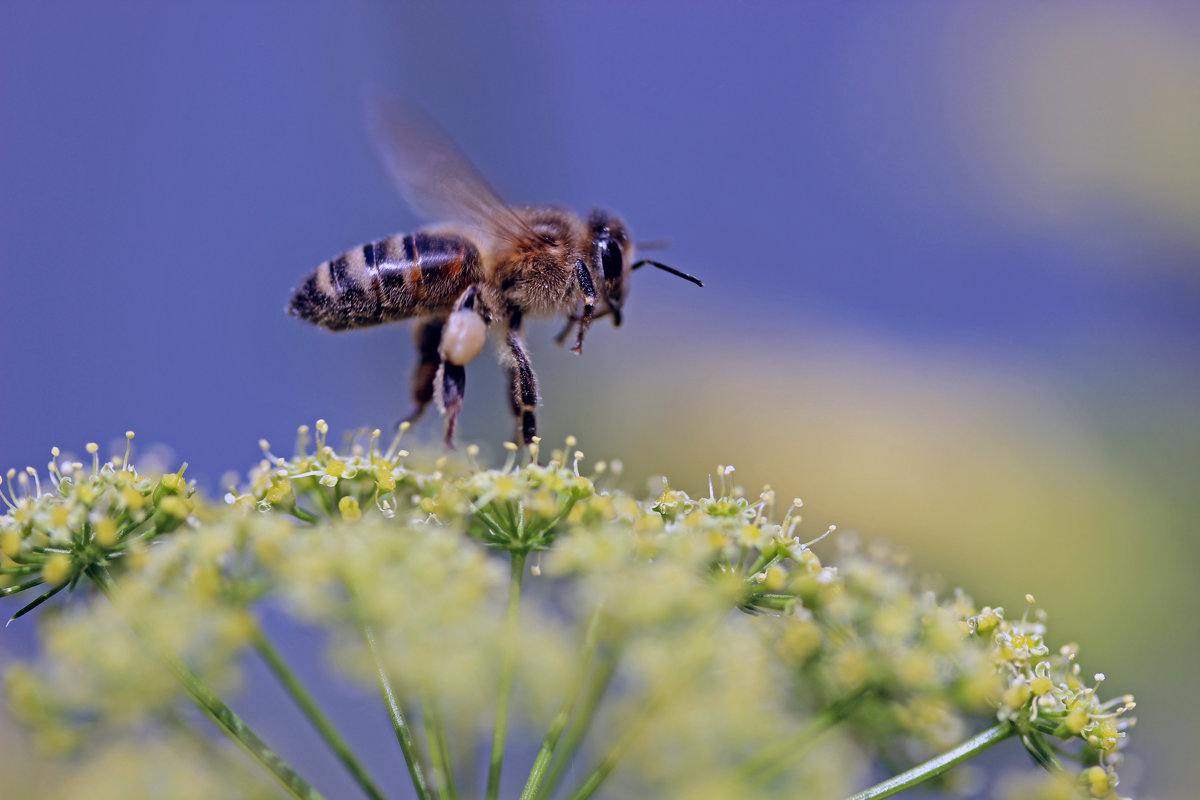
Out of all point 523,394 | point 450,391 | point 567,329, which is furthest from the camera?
point 567,329

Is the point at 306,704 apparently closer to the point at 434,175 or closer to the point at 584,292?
the point at 584,292

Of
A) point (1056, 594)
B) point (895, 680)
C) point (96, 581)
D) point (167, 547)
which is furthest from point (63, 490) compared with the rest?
point (1056, 594)

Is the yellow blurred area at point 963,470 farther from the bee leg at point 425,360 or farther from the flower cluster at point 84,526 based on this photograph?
the flower cluster at point 84,526

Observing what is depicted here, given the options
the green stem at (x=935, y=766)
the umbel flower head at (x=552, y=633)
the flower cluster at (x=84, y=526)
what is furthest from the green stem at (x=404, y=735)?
the green stem at (x=935, y=766)

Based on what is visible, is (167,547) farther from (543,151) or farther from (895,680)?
(543,151)

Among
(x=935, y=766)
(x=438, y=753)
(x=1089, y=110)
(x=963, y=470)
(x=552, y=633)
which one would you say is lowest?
(x=963, y=470)

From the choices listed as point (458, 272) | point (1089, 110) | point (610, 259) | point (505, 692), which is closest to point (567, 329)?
point (610, 259)

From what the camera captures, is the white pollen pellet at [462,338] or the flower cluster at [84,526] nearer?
the flower cluster at [84,526]
